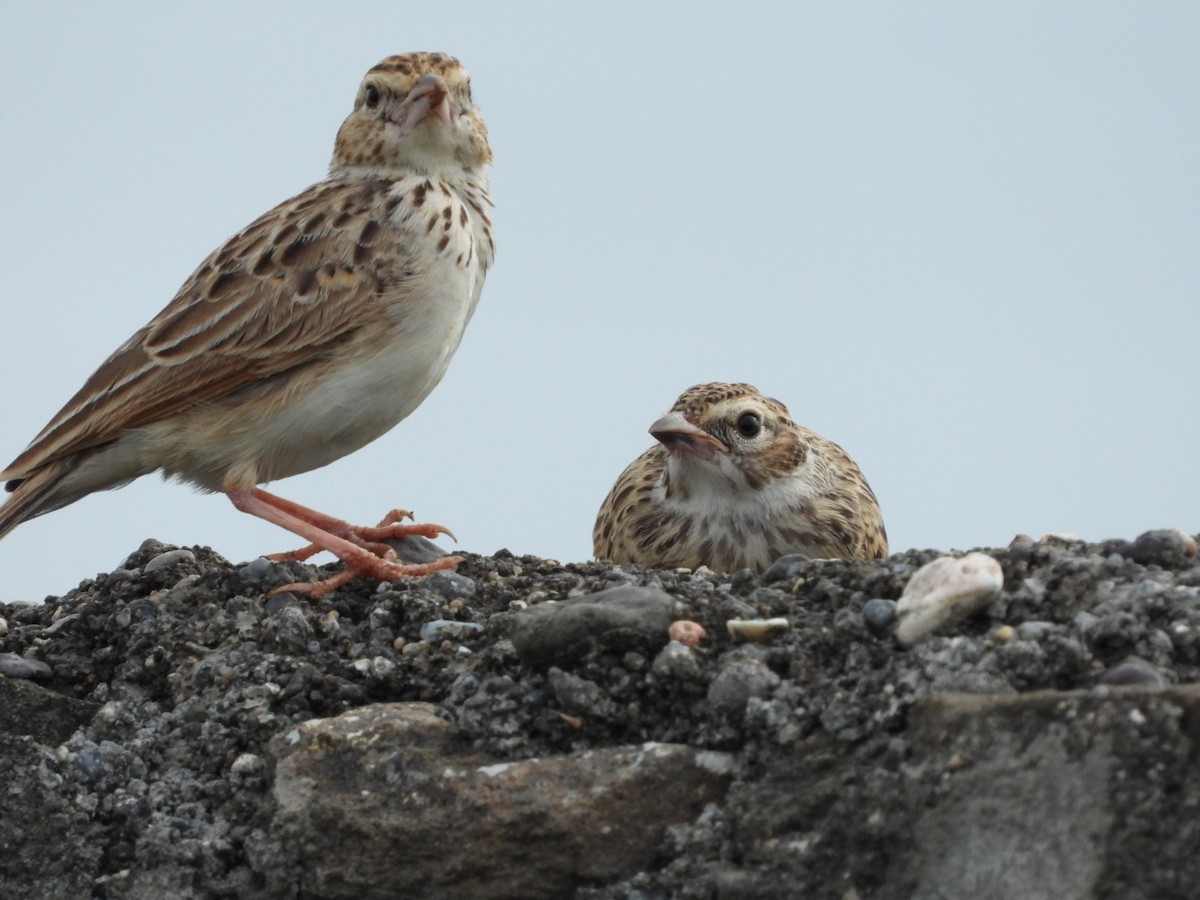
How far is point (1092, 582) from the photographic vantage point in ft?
16.7

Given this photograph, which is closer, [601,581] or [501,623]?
[501,623]

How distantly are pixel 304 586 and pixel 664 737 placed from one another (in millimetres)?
2241

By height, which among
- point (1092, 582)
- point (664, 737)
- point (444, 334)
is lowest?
point (664, 737)

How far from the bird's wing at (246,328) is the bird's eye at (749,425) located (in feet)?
5.95

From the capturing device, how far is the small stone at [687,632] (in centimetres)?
526

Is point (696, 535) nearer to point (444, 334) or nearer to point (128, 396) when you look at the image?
point (444, 334)

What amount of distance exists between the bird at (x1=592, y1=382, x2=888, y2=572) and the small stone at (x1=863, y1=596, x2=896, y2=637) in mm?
2854

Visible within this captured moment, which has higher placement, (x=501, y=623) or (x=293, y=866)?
(x=501, y=623)

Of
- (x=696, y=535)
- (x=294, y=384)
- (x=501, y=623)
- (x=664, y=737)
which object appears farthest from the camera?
(x=696, y=535)

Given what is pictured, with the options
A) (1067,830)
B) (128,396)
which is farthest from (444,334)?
(1067,830)

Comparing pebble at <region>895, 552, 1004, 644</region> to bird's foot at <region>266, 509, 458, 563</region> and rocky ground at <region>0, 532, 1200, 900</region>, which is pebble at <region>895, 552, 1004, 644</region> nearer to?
rocky ground at <region>0, 532, 1200, 900</region>

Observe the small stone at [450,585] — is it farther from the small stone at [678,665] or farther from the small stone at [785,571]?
the small stone at [678,665]

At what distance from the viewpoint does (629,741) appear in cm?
510

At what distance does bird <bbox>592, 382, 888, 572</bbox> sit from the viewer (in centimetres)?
811
